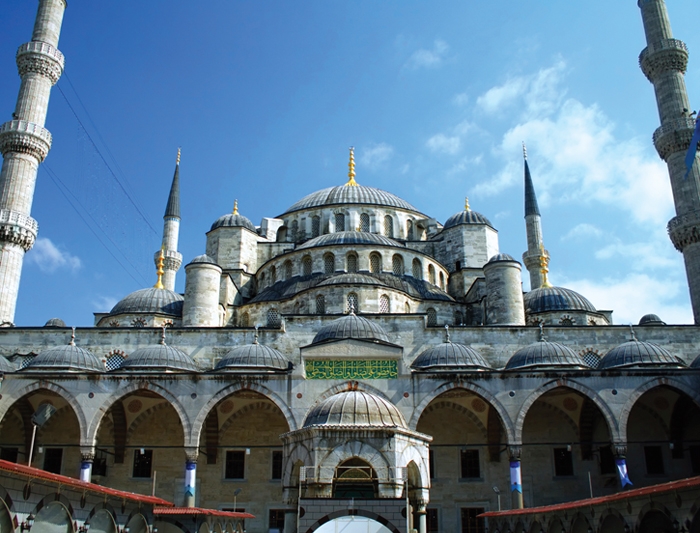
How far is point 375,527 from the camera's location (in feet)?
23.7

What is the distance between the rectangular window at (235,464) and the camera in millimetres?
17078

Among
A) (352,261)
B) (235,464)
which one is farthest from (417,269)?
(235,464)

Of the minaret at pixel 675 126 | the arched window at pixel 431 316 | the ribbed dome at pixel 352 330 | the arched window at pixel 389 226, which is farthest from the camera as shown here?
the arched window at pixel 389 226

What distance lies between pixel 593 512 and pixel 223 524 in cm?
603

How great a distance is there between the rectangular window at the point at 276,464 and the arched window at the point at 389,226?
11.3 metres

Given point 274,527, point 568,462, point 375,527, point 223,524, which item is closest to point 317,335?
point 274,527

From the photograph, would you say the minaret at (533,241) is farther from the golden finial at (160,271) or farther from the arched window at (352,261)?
the golden finial at (160,271)

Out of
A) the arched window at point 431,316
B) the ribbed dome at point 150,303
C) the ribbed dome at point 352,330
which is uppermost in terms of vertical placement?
the ribbed dome at point 150,303

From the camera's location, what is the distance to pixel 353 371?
51.5 ft

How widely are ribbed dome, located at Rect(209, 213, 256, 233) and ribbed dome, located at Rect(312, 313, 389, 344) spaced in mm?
9698

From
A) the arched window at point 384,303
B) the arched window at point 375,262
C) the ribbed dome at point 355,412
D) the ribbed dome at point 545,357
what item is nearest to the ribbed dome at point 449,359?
the ribbed dome at point 545,357

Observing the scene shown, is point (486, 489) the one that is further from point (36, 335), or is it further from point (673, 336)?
point (36, 335)

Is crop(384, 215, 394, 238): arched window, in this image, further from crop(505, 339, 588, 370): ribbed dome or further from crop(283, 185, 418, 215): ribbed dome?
crop(505, 339, 588, 370): ribbed dome

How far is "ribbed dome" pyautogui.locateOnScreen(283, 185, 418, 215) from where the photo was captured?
26766 mm
